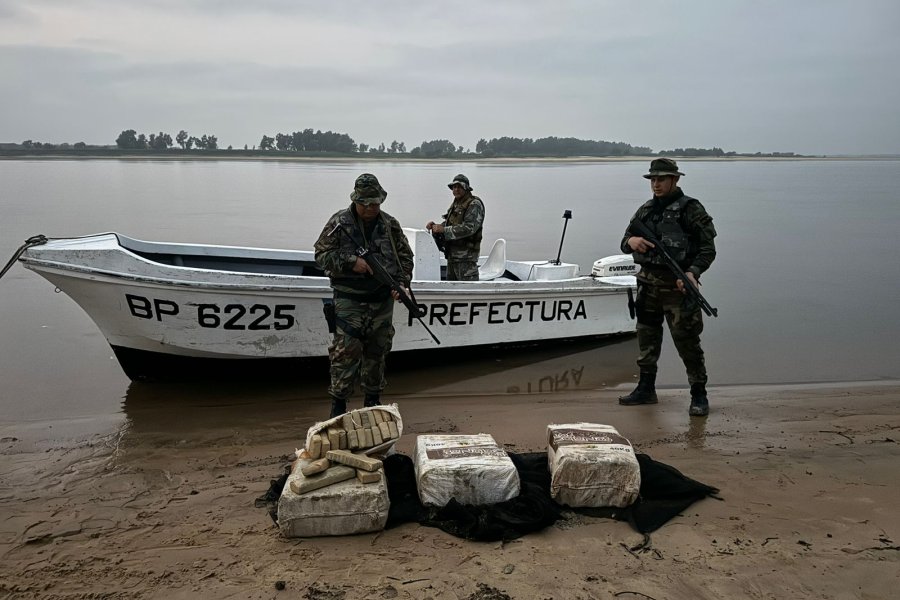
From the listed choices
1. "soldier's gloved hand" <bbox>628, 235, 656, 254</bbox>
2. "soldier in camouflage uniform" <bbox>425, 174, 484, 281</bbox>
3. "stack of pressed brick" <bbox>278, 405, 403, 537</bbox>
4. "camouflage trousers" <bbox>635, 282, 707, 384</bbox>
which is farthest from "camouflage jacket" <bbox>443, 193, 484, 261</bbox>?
"stack of pressed brick" <bbox>278, 405, 403, 537</bbox>

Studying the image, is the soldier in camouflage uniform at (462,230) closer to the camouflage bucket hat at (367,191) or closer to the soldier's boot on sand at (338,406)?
the camouflage bucket hat at (367,191)

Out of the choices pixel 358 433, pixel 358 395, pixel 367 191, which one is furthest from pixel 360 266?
pixel 358 395

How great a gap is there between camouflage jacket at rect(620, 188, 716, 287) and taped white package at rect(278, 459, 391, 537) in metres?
3.00

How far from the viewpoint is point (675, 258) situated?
534 cm

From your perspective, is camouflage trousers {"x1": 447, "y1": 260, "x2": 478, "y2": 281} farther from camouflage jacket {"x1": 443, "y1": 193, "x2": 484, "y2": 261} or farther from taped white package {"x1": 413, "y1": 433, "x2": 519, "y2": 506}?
taped white package {"x1": 413, "y1": 433, "x2": 519, "y2": 506}

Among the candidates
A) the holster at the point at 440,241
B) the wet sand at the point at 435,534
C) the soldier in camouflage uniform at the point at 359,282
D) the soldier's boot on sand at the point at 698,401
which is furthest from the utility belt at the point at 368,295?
the soldier's boot on sand at the point at 698,401

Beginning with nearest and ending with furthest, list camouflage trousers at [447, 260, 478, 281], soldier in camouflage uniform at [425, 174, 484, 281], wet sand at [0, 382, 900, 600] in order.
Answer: wet sand at [0, 382, 900, 600] → soldier in camouflage uniform at [425, 174, 484, 281] → camouflage trousers at [447, 260, 478, 281]

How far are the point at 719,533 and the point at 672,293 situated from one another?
2298 mm

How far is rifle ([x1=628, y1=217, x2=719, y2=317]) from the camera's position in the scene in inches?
206

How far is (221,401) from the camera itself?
6055 millimetres

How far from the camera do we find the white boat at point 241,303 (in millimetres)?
5512

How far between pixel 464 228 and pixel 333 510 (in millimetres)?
3835

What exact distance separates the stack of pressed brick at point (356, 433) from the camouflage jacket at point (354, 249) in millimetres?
1155

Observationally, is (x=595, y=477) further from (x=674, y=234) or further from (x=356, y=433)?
(x=674, y=234)
